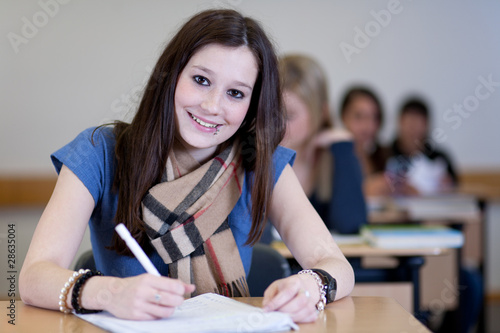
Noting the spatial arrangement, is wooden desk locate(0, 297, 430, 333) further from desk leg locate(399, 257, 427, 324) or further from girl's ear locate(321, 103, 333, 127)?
girl's ear locate(321, 103, 333, 127)

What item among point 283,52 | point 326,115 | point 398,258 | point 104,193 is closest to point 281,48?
point 283,52

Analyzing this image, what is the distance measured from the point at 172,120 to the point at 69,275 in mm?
449

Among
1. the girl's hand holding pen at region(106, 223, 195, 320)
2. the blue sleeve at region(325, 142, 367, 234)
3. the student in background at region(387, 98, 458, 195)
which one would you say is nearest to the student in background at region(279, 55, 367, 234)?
the blue sleeve at region(325, 142, 367, 234)

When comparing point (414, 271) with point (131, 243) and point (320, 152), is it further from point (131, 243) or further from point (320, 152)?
point (131, 243)

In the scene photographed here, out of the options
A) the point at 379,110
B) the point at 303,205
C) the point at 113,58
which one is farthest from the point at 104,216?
the point at 379,110

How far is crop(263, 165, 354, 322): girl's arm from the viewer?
108 centimetres

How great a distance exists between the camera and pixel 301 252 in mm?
1427

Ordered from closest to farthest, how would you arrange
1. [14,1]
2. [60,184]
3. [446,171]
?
1. [60,184]
2. [14,1]
3. [446,171]

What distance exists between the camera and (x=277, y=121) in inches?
A: 59.8

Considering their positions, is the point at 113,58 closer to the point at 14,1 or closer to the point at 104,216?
the point at 14,1

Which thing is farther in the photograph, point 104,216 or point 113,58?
point 113,58

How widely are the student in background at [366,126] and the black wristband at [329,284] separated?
3610 millimetres

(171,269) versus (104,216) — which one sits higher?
(104,216)

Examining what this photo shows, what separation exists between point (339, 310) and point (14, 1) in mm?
3876
